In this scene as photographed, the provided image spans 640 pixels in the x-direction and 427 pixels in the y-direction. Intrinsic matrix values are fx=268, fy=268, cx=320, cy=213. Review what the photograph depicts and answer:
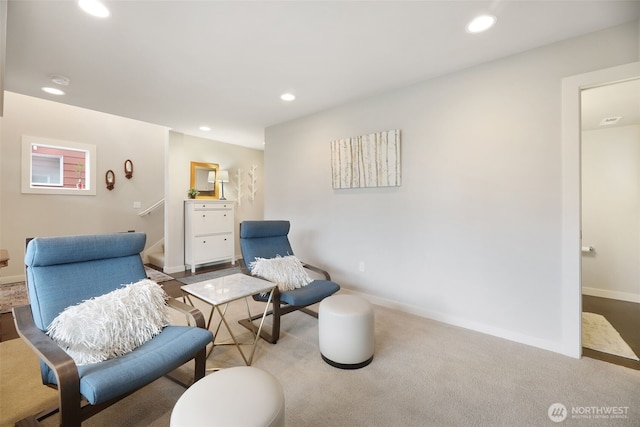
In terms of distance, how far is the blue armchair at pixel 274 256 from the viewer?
231cm

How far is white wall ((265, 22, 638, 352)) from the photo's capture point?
84.7 inches

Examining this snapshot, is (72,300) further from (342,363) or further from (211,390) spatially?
(342,363)

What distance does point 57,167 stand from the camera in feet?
14.5

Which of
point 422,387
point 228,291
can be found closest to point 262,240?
point 228,291

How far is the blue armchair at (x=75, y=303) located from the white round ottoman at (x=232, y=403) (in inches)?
13.3

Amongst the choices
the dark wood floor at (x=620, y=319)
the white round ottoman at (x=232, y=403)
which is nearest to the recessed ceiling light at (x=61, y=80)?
the white round ottoman at (x=232, y=403)

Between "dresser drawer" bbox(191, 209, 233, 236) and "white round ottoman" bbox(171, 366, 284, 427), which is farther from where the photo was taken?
"dresser drawer" bbox(191, 209, 233, 236)

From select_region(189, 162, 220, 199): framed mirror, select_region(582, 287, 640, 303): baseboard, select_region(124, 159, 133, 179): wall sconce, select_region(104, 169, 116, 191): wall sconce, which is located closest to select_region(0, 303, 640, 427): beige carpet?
select_region(582, 287, 640, 303): baseboard

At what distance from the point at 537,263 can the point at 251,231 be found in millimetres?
2627

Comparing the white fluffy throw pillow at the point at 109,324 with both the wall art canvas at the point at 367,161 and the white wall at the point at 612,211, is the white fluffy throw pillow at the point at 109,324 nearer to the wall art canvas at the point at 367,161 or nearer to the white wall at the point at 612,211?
the wall art canvas at the point at 367,161

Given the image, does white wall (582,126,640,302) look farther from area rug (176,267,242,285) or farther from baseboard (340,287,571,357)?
area rug (176,267,242,285)

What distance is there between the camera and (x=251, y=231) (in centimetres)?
288

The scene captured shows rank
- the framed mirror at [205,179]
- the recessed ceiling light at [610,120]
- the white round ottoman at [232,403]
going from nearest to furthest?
1. the white round ottoman at [232,403]
2. the recessed ceiling light at [610,120]
3. the framed mirror at [205,179]

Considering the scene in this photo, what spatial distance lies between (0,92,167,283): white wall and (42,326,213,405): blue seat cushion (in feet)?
13.5
